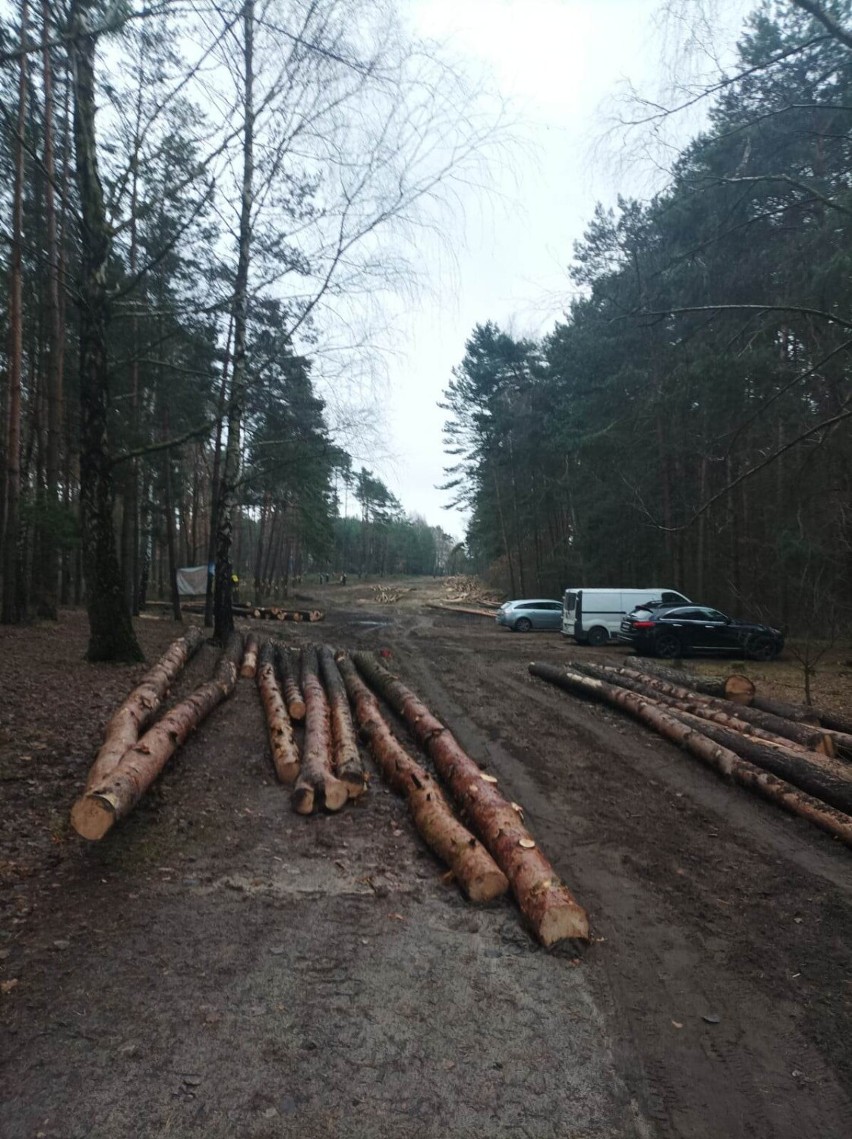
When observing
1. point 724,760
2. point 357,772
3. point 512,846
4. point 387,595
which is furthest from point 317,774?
point 387,595

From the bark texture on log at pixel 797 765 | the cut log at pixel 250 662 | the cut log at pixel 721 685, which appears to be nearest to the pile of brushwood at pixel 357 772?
the cut log at pixel 250 662

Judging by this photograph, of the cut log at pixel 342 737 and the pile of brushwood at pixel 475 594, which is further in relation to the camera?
the pile of brushwood at pixel 475 594

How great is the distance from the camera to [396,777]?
268 inches

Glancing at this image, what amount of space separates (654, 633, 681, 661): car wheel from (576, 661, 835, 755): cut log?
16.7ft

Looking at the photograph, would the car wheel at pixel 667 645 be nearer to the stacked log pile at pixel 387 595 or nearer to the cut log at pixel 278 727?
the cut log at pixel 278 727

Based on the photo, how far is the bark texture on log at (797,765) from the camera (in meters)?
6.76

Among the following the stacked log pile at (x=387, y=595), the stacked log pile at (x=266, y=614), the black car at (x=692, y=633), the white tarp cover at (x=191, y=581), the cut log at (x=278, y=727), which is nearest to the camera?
the cut log at (x=278, y=727)

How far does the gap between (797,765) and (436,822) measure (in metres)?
4.14

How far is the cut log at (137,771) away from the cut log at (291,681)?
3.40ft

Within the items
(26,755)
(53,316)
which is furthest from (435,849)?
(53,316)

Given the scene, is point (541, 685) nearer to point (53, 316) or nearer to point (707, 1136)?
point (707, 1136)

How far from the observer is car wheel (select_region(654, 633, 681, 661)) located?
18672mm

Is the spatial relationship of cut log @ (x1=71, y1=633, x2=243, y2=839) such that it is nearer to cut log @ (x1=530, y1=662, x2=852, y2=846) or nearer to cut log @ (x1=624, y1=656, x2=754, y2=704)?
cut log @ (x1=530, y1=662, x2=852, y2=846)

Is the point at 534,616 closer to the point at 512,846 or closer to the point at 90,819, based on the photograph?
the point at 512,846
